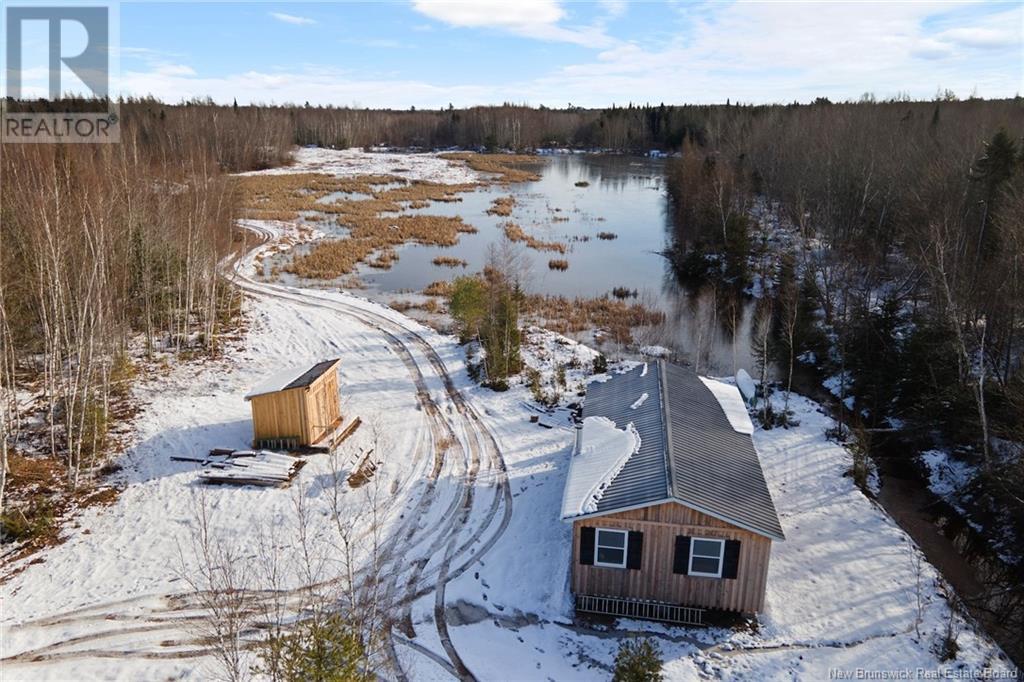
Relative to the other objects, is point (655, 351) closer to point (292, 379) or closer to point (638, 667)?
point (292, 379)

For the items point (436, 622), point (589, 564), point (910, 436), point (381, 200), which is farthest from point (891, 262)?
point (381, 200)

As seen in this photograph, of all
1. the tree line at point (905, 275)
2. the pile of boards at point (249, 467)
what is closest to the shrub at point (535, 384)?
the pile of boards at point (249, 467)

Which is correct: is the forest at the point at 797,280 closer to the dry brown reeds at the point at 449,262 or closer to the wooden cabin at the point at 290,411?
the wooden cabin at the point at 290,411

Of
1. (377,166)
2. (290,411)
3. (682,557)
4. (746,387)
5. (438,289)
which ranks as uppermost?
(377,166)

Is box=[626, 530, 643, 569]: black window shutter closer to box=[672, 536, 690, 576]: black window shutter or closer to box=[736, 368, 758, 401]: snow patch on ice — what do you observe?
box=[672, 536, 690, 576]: black window shutter

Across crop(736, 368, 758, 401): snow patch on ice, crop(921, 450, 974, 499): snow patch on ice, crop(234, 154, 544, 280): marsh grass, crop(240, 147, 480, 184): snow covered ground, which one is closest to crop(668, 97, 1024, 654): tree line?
crop(921, 450, 974, 499): snow patch on ice

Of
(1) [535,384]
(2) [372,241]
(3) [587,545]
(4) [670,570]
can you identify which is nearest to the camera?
(4) [670,570]

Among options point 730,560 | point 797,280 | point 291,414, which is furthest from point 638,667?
point 797,280
